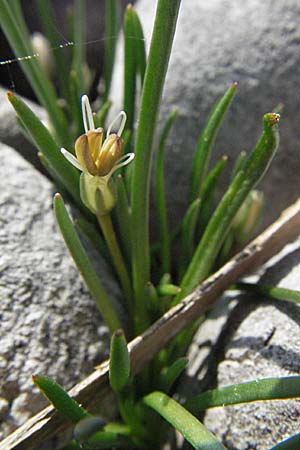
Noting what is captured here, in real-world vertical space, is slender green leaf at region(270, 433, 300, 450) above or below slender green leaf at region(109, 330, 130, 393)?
below

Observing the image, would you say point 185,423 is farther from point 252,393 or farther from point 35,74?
point 35,74

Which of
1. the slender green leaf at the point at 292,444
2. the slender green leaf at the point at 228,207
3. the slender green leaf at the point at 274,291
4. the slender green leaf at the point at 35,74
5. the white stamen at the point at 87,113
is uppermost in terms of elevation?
the slender green leaf at the point at 35,74

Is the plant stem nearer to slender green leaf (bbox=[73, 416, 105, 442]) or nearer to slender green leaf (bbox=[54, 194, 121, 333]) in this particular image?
slender green leaf (bbox=[54, 194, 121, 333])

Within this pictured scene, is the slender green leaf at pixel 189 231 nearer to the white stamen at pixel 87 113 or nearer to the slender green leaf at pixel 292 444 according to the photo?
the white stamen at pixel 87 113

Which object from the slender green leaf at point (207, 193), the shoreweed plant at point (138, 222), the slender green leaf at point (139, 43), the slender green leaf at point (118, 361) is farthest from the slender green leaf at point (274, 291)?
the slender green leaf at point (139, 43)

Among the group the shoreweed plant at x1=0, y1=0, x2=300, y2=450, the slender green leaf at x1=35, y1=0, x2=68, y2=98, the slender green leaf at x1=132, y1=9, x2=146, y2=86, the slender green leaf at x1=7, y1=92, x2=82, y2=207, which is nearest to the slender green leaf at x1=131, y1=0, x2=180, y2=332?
the shoreweed plant at x1=0, y1=0, x2=300, y2=450

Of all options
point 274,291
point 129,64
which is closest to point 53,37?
point 129,64

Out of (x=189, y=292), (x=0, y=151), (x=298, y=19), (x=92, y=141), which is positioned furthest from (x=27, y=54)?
(x=298, y=19)

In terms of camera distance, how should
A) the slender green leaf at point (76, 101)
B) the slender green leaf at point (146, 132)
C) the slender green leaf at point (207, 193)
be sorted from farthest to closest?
the slender green leaf at point (76, 101) → the slender green leaf at point (207, 193) → the slender green leaf at point (146, 132)
